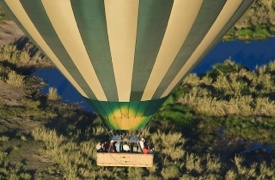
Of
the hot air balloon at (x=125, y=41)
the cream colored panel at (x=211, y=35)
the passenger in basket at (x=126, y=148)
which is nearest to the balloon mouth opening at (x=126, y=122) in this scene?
the hot air balloon at (x=125, y=41)

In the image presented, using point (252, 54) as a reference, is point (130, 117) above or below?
below

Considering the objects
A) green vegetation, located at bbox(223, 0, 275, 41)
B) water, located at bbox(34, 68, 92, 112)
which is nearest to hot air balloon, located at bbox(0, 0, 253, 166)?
water, located at bbox(34, 68, 92, 112)

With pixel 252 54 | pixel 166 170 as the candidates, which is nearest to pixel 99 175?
pixel 166 170

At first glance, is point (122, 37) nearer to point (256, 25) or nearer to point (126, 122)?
point (126, 122)

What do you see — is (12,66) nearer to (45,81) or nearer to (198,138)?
(45,81)

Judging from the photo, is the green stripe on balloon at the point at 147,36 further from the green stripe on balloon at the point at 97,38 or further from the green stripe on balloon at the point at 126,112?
the green stripe on balloon at the point at 97,38

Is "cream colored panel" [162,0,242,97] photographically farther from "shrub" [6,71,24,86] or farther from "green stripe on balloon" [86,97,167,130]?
"shrub" [6,71,24,86]
